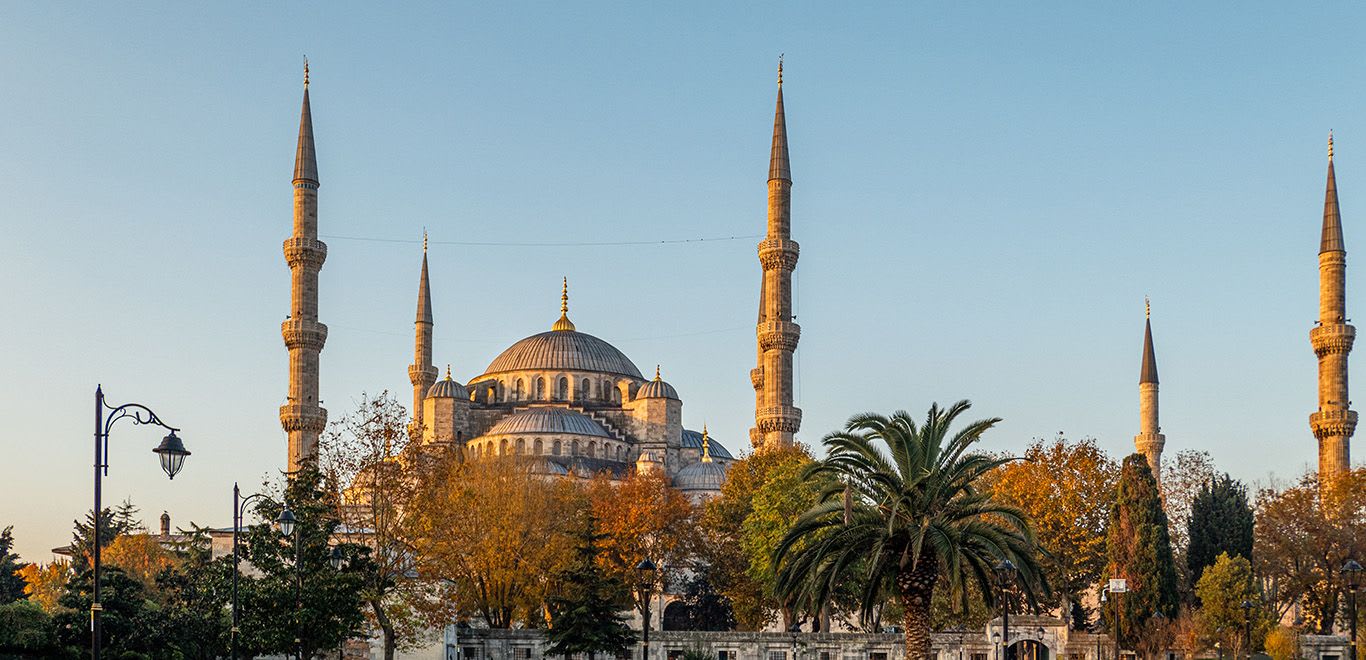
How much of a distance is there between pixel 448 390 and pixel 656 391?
12.0m

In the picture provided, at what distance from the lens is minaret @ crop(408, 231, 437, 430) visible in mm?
82750

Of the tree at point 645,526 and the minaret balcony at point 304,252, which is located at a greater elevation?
the minaret balcony at point 304,252

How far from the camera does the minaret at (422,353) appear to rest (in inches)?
3258

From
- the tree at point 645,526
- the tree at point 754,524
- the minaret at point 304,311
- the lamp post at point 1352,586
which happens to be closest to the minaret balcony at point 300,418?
the minaret at point 304,311

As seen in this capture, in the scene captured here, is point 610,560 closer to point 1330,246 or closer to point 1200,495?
point 1200,495

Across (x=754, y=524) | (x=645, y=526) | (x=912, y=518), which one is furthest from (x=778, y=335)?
(x=912, y=518)

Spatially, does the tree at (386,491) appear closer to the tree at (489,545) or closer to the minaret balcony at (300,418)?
the tree at (489,545)

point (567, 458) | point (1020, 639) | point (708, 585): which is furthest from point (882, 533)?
point (567, 458)

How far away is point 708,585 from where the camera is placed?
57406mm

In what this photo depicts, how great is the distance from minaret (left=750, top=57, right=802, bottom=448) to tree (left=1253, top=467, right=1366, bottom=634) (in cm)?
1824

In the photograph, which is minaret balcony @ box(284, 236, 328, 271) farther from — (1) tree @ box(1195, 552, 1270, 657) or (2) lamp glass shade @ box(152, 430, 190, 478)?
(2) lamp glass shade @ box(152, 430, 190, 478)

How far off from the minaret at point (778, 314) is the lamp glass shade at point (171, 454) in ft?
138

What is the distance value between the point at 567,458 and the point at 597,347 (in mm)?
13592

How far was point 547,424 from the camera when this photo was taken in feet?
259
